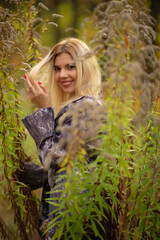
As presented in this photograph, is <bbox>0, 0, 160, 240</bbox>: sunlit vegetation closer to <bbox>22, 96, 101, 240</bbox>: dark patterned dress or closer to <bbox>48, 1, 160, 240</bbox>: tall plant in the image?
<bbox>48, 1, 160, 240</bbox>: tall plant

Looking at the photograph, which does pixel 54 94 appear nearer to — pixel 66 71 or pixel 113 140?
pixel 66 71

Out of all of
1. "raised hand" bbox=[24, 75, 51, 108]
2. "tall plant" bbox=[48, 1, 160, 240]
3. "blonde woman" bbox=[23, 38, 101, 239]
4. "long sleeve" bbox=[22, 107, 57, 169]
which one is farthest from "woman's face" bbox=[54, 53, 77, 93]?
"tall plant" bbox=[48, 1, 160, 240]

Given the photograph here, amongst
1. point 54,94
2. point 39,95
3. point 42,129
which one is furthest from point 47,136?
point 54,94

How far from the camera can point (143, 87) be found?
82 cm

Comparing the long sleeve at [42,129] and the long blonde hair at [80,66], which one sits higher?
the long blonde hair at [80,66]

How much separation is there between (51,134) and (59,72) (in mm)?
593

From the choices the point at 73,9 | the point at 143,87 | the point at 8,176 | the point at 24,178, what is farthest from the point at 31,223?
the point at 73,9

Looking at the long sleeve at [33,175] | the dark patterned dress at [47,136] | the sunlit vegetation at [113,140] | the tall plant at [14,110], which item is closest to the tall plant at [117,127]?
the sunlit vegetation at [113,140]

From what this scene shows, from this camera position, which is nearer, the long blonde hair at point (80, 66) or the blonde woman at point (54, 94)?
the blonde woman at point (54, 94)

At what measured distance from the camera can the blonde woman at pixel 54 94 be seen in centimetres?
140

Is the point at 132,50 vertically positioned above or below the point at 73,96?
above

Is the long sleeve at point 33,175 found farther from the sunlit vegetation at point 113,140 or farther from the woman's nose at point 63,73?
the woman's nose at point 63,73

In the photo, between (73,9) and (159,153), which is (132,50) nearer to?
(159,153)

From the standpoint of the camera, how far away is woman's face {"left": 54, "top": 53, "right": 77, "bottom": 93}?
1.71 metres
